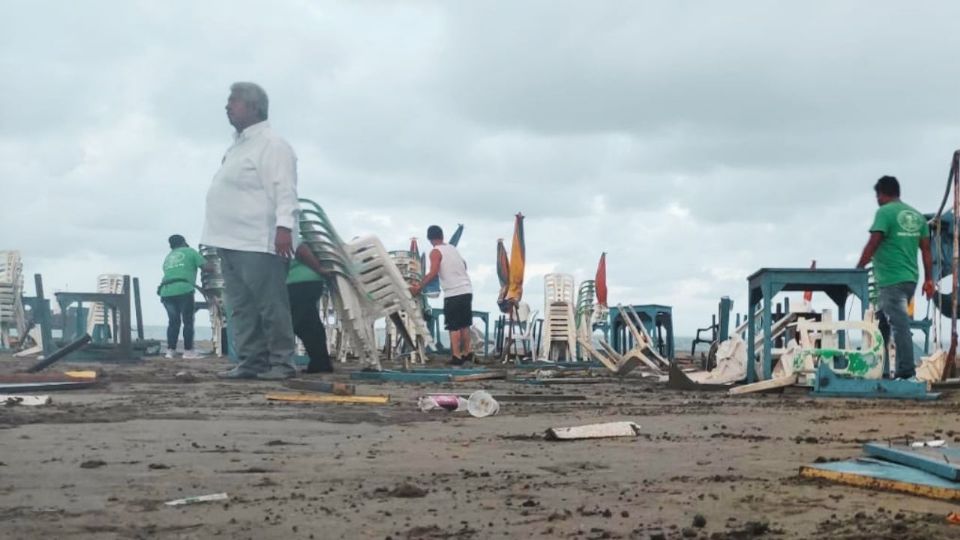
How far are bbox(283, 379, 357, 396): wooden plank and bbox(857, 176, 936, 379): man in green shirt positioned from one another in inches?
162

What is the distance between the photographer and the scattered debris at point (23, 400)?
6.53m

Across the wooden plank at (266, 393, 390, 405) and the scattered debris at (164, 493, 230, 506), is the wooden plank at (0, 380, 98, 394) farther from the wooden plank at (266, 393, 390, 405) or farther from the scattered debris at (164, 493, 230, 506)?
the scattered debris at (164, 493, 230, 506)

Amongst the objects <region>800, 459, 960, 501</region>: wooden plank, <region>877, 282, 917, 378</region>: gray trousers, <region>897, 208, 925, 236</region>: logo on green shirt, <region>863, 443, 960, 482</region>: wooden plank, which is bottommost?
<region>800, 459, 960, 501</region>: wooden plank

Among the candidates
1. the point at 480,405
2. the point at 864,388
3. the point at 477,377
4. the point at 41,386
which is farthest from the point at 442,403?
the point at 477,377

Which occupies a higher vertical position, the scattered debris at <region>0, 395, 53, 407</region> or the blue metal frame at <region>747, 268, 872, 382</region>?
the blue metal frame at <region>747, 268, 872, 382</region>

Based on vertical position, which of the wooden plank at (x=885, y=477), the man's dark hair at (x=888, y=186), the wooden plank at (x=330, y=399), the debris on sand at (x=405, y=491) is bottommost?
the debris on sand at (x=405, y=491)

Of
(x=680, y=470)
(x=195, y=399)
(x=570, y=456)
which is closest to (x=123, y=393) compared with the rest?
(x=195, y=399)

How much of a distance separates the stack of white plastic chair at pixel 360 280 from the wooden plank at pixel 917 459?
7.19 m

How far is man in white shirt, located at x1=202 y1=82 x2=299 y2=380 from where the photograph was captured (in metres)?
9.77

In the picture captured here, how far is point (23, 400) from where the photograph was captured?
6602mm

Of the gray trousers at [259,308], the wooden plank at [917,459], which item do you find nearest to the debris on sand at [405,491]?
the wooden plank at [917,459]

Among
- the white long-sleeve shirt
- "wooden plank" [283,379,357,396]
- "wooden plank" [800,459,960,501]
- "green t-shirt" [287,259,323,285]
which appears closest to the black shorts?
"green t-shirt" [287,259,323,285]

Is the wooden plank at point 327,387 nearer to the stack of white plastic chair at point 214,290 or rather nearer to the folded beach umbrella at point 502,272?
the stack of white plastic chair at point 214,290

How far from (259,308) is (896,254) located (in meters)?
5.01
